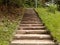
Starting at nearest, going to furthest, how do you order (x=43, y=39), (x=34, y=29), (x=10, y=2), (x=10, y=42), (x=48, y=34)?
1. (x=10, y=42)
2. (x=43, y=39)
3. (x=48, y=34)
4. (x=34, y=29)
5. (x=10, y=2)

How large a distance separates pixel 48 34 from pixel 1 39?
1.93m

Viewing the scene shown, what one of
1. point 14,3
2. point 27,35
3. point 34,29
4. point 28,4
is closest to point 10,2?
point 14,3

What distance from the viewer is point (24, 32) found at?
8930 mm

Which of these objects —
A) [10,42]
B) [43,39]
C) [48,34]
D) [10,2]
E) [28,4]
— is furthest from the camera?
[28,4]

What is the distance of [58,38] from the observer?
7.59 meters

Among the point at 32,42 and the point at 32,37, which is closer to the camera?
the point at 32,42

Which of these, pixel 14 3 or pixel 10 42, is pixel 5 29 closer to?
pixel 10 42

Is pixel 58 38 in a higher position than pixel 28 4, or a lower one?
higher

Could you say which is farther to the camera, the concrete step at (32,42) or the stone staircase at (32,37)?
the stone staircase at (32,37)

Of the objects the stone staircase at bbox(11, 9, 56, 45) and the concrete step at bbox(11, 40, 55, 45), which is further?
the stone staircase at bbox(11, 9, 56, 45)

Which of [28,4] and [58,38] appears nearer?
[58,38]

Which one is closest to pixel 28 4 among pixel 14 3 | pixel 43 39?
pixel 14 3

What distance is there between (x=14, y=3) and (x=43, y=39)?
11685 mm

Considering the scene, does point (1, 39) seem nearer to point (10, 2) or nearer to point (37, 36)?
point (37, 36)
